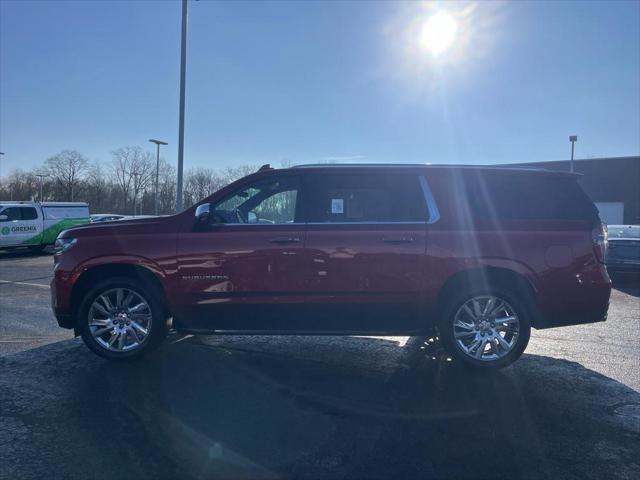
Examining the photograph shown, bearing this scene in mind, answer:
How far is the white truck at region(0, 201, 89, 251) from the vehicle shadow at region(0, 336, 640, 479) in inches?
673

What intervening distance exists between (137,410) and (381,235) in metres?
2.67

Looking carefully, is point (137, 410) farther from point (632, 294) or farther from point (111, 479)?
point (632, 294)

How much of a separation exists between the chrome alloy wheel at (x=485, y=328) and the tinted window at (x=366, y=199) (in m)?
1.03

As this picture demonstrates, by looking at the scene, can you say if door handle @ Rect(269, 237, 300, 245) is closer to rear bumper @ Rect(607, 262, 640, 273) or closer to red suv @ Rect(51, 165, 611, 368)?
red suv @ Rect(51, 165, 611, 368)

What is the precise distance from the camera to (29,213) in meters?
20.5

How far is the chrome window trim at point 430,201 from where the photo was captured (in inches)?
193

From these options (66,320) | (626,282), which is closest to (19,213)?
(66,320)

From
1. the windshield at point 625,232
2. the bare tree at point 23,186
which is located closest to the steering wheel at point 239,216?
the windshield at point 625,232

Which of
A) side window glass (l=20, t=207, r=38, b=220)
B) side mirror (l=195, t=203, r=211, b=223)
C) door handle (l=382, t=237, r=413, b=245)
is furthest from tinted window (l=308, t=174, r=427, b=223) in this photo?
side window glass (l=20, t=207, r=38, b=220)

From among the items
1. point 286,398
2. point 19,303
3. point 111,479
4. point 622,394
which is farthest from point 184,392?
point 19,303

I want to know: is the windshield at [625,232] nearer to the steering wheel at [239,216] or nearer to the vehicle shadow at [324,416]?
the vehicle shadow at [324,416]

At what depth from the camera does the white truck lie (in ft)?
64.4

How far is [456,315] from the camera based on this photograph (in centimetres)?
486

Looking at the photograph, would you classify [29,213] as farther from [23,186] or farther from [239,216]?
[23,186]
